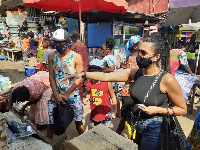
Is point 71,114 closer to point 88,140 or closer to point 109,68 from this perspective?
point 88,140

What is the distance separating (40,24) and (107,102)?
1181 cm

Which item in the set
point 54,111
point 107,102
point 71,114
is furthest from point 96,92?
point 54,111

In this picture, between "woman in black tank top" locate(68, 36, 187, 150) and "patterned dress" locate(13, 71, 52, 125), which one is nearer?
"woman in black tank top" locate(68, 36, 187, 150)

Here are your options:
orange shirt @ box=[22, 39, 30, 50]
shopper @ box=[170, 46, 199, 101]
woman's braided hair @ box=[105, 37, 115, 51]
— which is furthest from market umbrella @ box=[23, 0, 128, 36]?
orange shirt @ box=[22, 39, 30, 50]

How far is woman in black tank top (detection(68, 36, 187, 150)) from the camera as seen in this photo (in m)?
1.77

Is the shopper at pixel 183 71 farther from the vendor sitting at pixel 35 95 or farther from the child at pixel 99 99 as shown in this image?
the vendor sitting at pixel 35 95

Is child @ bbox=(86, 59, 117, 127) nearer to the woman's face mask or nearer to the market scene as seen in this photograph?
the market scene

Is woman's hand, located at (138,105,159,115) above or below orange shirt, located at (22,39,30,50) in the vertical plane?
below

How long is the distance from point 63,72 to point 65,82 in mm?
159

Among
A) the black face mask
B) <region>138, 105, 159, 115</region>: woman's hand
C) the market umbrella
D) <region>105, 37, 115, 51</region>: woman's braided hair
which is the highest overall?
the market umbrella

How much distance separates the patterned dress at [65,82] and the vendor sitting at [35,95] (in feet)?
1.84

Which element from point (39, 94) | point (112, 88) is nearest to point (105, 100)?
point (112, 88)

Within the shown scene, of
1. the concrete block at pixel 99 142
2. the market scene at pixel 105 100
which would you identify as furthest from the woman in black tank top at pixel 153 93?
the concrete block at pixel 99 142

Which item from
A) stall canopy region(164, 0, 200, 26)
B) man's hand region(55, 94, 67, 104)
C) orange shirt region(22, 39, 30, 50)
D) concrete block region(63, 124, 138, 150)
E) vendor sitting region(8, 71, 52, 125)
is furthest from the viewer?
orange shirt region(22, 39, 30, 50)
